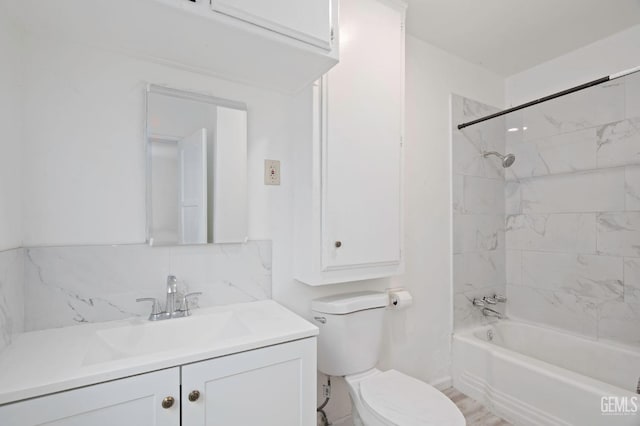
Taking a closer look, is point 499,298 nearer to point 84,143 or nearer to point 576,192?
point 576,192

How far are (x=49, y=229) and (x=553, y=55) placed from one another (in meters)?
3.14

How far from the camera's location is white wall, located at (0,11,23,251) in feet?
3.22

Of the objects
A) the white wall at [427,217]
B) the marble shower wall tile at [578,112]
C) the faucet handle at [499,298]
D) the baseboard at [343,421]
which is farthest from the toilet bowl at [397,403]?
the marble shower wall tile at [578,112]

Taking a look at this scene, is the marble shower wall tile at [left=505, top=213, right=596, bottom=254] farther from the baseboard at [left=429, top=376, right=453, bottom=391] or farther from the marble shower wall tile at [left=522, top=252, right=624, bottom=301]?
the baseboard at [left=429, top=376, right=453, bottom=391]

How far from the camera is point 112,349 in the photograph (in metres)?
1.09

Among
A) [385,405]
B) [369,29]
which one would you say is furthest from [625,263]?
[369,29]

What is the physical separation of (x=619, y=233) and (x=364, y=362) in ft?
5.92

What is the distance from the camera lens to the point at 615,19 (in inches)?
74.2

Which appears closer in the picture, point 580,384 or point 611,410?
point 611,410

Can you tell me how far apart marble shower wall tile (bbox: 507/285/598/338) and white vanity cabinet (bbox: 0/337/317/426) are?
6.59ft

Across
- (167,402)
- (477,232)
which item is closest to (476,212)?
(477,232)

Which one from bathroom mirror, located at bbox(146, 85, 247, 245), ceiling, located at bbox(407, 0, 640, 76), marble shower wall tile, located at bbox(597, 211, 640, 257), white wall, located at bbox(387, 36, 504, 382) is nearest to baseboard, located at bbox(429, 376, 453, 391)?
white wall, located at bbox(387, 36, 504, 382)

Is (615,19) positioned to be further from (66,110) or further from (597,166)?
(66,110)

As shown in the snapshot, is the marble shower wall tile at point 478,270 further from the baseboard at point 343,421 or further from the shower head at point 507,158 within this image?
the baseboard at point 343,421
